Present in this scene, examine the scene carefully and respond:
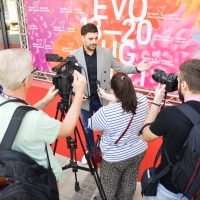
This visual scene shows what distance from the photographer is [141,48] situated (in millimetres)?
3672

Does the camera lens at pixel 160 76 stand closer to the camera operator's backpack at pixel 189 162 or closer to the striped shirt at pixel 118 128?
the striped shirt at pixel 118 128

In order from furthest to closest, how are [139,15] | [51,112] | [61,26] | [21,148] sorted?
[61,26]
[51,112]
[139,15]
[21,148]

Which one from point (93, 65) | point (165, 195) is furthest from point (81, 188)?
point (93, 65)

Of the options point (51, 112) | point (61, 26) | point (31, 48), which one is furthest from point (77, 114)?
point (31, 48)

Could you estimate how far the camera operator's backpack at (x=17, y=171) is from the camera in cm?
98

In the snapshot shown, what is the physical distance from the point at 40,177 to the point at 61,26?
370 centimetres

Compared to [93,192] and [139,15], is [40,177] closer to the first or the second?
[93,192]

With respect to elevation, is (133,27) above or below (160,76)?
above

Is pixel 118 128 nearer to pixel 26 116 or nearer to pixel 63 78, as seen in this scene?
pixel 63 78

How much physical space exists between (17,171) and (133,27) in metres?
3.16

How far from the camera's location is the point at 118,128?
4.96 ft

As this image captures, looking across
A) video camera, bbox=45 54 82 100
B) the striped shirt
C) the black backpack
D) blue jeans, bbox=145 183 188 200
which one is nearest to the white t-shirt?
video camera, bbox=45 54 82 100

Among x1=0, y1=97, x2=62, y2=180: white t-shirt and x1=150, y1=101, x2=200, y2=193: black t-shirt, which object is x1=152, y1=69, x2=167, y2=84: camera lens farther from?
x1=0, y1=97, x2=62, y2=180: white t-shirt

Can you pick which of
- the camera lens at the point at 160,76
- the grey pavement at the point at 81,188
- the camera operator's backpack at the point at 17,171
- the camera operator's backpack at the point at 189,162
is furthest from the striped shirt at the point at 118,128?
the grey pavement at the point at 81,188
